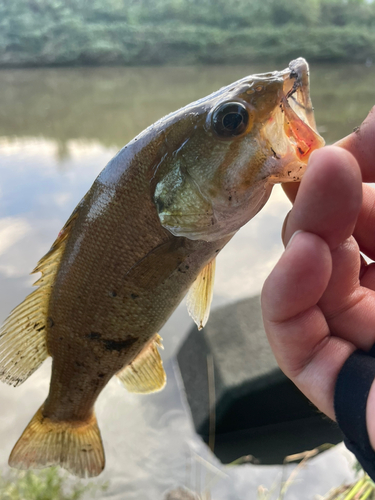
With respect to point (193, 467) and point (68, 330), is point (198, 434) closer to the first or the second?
point (193, 467)

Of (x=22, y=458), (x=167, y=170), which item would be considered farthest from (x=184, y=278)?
(x=22, y=458)

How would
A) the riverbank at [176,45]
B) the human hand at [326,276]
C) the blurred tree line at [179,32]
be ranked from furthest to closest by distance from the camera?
1. the blurred tree line at [179,32]
2. the riverbank at [176,45]
3. the human hand at [326,276]

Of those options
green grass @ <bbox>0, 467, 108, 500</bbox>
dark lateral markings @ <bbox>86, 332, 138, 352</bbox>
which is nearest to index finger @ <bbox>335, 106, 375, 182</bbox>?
dark lateral markings @ <bbox>86, 332, 138, 352</bbox>

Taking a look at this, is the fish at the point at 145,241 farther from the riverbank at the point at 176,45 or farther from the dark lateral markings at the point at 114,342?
the riverbank at the point at 176,45

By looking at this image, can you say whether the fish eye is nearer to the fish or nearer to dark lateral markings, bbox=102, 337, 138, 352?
the fish

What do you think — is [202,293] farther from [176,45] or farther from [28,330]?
[176,45]

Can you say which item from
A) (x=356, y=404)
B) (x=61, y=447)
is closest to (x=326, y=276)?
(x=356, y=404)

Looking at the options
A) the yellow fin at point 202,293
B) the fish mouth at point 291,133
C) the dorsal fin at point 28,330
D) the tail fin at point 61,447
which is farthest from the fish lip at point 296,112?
the tail fin at point 61,447
